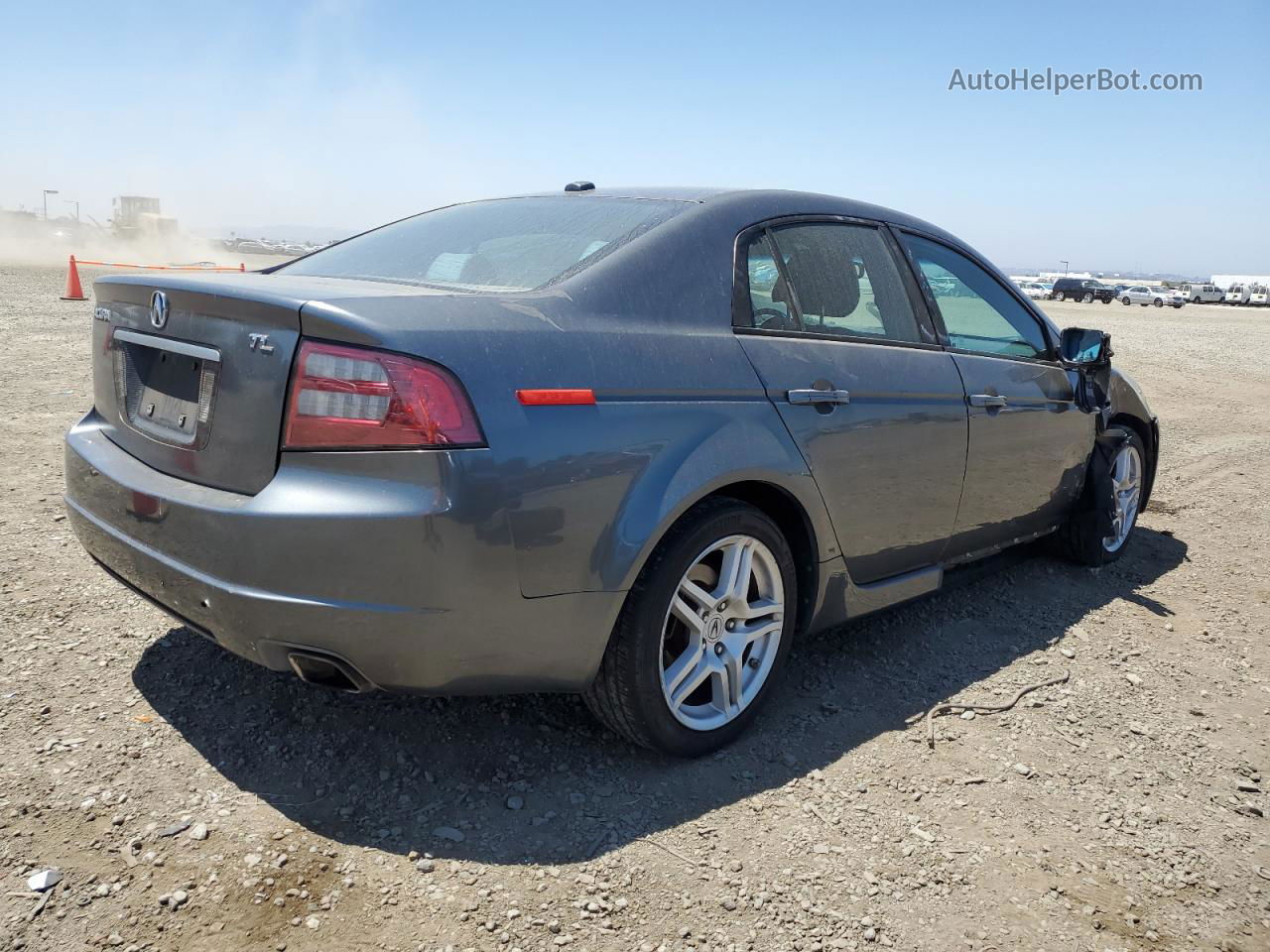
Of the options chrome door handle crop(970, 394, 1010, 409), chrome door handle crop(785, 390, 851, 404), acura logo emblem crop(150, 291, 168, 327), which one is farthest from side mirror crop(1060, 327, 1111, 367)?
acura logo emblem crop(150, 291, 168, 327)

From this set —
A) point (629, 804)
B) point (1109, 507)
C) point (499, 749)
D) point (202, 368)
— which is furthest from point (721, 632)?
point (1109, 507)

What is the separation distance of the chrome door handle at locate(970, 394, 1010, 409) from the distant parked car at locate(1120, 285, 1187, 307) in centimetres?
6085

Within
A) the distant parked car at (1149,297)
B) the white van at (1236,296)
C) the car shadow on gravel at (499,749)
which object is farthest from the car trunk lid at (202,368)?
the white van at (1236,296)

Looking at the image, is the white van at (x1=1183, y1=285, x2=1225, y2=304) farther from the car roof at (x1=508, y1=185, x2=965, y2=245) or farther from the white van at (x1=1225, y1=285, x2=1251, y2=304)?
the car roof at (x1=508, y1=185, x2=965, y2=245)

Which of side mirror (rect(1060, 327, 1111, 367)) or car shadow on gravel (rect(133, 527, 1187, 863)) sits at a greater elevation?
side mirror (rect(1060, 327, 1111, 367))

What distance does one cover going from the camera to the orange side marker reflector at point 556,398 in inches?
91.4

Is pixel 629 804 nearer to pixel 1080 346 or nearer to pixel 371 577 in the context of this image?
pixel 371 577

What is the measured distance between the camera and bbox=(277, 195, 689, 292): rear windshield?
2850mm

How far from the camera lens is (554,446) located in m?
2.33

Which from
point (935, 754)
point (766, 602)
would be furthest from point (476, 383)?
point (935, 754)

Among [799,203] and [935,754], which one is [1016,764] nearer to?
[935,754]

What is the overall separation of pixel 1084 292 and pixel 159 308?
62.6 m

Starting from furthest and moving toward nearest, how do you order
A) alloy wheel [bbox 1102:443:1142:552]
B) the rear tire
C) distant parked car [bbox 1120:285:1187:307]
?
distant parked car [bbox 1120:285:1187:307] → alloy wheel [bbox 1102:443:1142:552] → the rear tire

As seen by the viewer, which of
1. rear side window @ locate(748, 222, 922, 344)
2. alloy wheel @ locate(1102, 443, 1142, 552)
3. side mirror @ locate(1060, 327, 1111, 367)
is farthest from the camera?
alloy wheel @ locate(1102, 443, 1142, 552)
